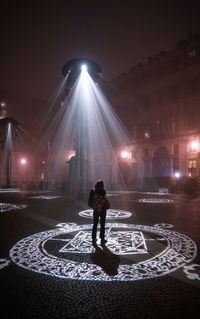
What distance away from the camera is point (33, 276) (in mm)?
4641

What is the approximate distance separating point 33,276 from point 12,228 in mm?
4452

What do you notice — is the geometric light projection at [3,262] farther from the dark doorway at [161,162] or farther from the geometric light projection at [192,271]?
the dark doorway at [161,162]

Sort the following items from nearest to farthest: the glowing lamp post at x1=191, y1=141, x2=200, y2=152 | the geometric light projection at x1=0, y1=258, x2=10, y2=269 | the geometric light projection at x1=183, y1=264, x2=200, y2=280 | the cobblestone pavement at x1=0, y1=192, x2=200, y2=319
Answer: the cobblestone pavement at x1=0, y1=192, x2=200, y2=319 < the geometric light projection at x1=183, y1=264, x2=200, y2=280 < the geometric light projection at x1=0, y1=258, x2=10, y2=269 < the glowing lamp post at x1=191, y1=141, x2=200, y2=152

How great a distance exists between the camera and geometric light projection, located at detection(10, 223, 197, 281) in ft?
15.8

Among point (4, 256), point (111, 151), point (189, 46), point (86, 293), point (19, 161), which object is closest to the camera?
point (86, 293)

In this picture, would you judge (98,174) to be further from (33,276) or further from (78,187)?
(33,276)

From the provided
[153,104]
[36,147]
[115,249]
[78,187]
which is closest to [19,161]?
[36,147]

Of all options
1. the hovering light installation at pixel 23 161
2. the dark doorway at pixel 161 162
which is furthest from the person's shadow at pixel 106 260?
the hovering light installation at pixel 23 161

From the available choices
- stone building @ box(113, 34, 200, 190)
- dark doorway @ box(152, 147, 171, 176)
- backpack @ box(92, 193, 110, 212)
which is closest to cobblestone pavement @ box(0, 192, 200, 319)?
backpack @ box(92, 193, 110, 212)

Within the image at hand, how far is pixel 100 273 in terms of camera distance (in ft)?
15.6

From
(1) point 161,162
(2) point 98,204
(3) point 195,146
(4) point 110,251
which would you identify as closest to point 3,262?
(4) point 110,251

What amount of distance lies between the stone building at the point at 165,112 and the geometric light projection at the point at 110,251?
24.7 m

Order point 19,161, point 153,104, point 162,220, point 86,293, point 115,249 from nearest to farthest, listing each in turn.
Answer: point 86,293
point 115,249
point 162,220
point 153,104
point 19,161

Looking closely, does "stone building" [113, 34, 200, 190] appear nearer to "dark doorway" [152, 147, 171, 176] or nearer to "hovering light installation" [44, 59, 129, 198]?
"dark doorway" [152, 147, 171, 176]
